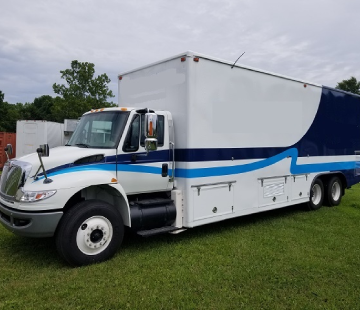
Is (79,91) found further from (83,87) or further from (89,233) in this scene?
(89,233)

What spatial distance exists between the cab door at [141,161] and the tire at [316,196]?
16.3ft

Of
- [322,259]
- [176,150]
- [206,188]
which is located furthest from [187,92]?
[322,259]

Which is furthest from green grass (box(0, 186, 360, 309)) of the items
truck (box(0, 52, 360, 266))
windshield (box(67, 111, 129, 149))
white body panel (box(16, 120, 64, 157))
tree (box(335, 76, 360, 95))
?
tree (box(335, 76, 360, 95))

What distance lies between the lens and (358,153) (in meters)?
10.6

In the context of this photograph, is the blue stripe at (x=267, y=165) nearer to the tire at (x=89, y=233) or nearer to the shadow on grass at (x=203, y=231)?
the shadow on grass at (x=203, y=231)

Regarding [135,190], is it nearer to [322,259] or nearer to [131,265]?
[131,265]

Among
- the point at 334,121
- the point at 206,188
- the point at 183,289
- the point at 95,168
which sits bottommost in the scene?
the point at 183,289

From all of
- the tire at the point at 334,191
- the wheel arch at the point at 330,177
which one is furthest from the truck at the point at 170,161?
the tire at the point at 334,191

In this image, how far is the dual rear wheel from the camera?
937 centimetres

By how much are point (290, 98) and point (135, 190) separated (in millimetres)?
4675

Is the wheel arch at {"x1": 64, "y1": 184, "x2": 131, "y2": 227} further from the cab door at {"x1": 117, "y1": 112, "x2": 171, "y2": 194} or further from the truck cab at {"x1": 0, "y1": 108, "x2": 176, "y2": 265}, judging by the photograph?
the cab door at {"x1": 117, "y1": 112, "x2": 171, "y2": 194}

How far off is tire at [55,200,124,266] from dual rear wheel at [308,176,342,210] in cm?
595

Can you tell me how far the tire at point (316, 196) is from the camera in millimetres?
9278

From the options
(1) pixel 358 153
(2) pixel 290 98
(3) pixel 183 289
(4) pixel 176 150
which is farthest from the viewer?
(1) pixel 358 153
